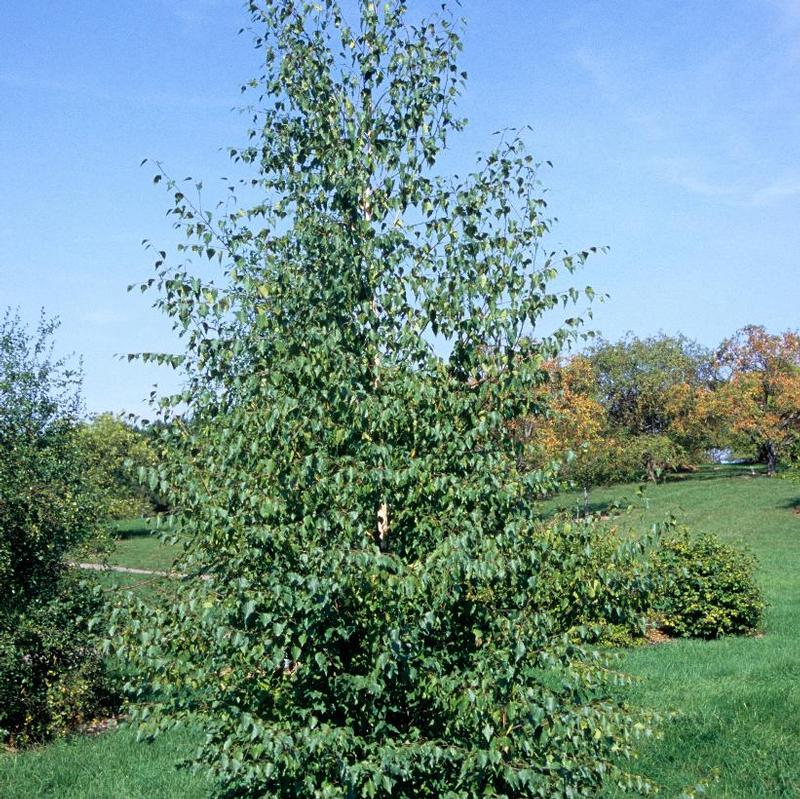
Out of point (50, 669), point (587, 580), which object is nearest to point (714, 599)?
point (50, 669)

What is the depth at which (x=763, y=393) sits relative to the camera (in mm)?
71688

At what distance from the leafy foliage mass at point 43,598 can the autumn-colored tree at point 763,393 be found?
60.3 m

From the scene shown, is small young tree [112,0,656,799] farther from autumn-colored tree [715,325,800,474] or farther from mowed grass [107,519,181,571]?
autumn-colored tree [715,325,800,474]

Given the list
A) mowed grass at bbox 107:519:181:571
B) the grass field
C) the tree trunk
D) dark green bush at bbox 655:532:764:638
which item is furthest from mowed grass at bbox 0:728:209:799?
the tree trunk

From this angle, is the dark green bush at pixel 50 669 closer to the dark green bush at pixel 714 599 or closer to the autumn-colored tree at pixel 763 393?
the dark green bush at pixel 714 599

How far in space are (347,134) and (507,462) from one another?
345 centimetres

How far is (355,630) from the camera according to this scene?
6746mm

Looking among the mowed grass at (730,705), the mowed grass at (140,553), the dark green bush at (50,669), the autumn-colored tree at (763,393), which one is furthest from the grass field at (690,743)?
the autumn-colored tree at (763,393)

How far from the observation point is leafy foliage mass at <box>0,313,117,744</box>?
14703mm

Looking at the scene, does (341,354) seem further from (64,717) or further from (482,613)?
(64,717)

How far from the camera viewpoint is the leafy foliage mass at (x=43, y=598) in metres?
14.7

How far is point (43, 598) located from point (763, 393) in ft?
221

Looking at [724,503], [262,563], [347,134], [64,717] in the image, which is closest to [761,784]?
[262,563]

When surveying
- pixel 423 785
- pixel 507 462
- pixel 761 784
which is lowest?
pixel 761 784
